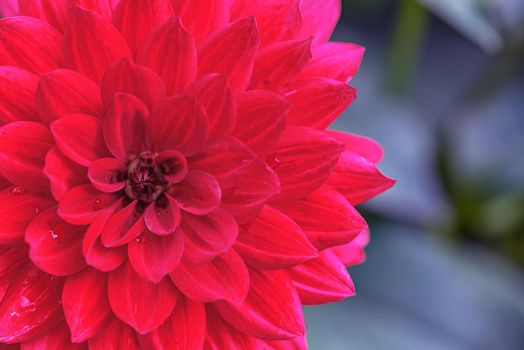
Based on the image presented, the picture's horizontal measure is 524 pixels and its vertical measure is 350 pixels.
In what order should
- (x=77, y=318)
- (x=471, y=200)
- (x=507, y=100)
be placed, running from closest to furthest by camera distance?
(x=77, y=318)
(x=471, y=200)
(x=507, y=100)

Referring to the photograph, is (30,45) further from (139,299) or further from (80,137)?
(139,299)

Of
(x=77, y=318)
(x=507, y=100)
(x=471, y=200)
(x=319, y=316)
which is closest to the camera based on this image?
(x=77, y=318)

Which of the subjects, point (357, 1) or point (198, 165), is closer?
point (198, 165)

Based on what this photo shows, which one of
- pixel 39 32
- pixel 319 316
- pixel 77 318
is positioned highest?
pixel 39 32

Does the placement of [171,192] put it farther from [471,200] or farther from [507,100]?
[507,100]

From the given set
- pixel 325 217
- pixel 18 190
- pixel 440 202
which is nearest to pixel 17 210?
pixel 18 190

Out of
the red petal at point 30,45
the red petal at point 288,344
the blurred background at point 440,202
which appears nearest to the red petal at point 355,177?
the red petal at point 288,344

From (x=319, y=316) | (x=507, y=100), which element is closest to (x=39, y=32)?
(x=319, y=316)

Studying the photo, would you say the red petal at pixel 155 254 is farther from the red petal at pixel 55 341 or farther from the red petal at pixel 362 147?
the red petal at pixel 362 147
